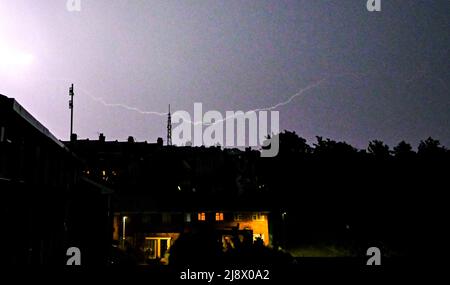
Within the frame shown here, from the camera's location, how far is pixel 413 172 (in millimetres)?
26203

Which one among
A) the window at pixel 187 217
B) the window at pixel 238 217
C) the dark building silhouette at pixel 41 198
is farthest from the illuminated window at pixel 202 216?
the dark building silhouette at pixel 41 198

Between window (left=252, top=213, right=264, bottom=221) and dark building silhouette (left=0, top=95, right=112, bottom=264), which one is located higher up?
dark building silhouette (left=0, top=95, right=112, bottom=264)

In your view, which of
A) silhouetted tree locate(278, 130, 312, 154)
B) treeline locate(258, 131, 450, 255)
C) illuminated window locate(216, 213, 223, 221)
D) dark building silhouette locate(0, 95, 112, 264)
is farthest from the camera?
silhouetted tree locate(278, 130, 312, 154)

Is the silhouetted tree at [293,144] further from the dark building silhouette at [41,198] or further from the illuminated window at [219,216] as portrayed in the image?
the dark building silhouette at [41,198]

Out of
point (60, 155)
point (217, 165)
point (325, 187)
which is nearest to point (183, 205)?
point (217, 165)

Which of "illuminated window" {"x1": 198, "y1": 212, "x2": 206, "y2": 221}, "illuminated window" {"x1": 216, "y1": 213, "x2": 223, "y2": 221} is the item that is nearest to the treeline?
"illuminated window" {"x1": 216, "y1": 213, "x2": 223, "y2": 221}

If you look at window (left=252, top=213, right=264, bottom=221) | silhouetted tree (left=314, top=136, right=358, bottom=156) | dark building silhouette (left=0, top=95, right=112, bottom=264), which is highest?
silhouetted tree (left=314, top=136, right=358, bottom=156)

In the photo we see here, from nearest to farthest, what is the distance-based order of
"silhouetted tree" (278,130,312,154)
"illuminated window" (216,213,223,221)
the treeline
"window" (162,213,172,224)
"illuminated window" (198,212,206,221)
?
the treeline
"window" (162,213,172,224)
"illuminated window" (198,212,206,221)
"illuminated window" (216,213,223,221)
"silhouetted tree" (278,130,312,154)

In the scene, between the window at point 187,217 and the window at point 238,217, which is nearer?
the window at point 187,217

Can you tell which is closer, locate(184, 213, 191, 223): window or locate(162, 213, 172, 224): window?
locate(162, 213, 172, 224): window

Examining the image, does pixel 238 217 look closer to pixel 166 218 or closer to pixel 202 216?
pixel 202 216

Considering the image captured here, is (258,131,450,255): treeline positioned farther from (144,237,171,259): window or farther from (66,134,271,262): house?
(144,237,171,259): window
